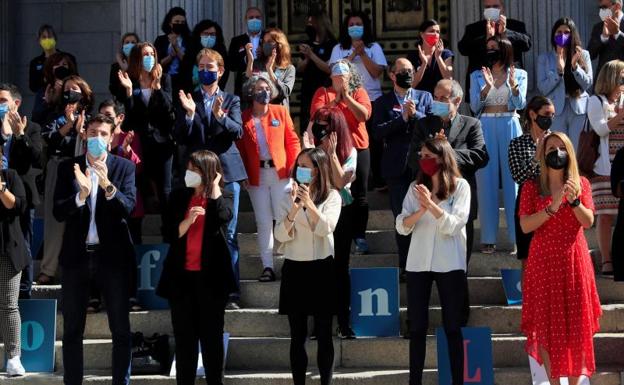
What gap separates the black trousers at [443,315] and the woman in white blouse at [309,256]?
67cm

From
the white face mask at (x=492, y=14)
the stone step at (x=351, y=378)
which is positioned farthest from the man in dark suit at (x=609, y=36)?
the stone step at (x=351, y=378)

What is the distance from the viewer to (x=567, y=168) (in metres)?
10.8

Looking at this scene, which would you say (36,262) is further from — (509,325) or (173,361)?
(509,325)

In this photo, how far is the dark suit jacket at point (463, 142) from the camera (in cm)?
1173

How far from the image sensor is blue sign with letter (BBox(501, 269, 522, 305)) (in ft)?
40.1

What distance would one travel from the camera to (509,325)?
39.5ft

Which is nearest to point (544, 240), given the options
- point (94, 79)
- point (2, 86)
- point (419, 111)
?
point (419, 111)

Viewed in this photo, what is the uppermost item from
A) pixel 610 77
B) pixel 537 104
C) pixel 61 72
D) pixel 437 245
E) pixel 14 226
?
pixel 61 72

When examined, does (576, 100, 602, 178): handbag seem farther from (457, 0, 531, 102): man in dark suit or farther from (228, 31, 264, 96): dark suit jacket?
(228, 31, 264, 96): dark suit jacket

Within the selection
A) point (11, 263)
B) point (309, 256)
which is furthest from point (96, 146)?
point (309, 256)

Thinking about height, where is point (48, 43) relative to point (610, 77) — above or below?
above

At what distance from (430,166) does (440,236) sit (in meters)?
0.53

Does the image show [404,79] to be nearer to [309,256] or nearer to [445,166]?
[445,166]

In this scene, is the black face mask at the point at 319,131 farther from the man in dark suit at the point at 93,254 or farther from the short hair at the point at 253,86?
the man in dark suit at the point at 93,254
